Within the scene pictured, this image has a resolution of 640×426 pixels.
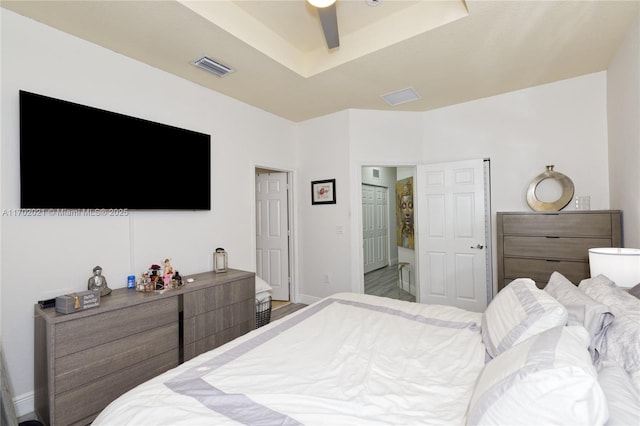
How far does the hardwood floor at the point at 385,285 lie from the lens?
482 centimetres

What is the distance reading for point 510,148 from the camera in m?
3.53

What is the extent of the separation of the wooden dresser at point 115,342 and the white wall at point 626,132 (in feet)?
11.5

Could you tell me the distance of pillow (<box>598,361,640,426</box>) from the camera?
828 mm

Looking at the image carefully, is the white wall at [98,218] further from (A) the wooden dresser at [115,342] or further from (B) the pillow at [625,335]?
(B) the pillow at [625,335]

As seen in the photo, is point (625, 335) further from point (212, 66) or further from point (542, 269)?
point (212, 66)

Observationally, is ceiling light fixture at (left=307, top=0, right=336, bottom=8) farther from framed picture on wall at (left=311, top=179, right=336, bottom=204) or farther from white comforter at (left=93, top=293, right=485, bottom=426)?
framed picture on wall at (left=311, top=179, right=336, bottom=204)

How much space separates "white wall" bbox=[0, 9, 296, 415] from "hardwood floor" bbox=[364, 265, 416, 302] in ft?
7.80

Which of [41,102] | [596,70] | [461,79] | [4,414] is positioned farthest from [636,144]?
[4,414]

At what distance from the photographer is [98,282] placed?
2.19 metres

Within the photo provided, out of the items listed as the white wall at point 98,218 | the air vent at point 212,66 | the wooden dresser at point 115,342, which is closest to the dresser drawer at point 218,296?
the wooden dresser at point 115,342

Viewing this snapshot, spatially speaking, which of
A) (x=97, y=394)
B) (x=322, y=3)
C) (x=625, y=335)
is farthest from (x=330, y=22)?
(x=97, y=394)

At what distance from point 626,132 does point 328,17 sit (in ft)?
8.70

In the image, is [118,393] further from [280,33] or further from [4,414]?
[280,33]

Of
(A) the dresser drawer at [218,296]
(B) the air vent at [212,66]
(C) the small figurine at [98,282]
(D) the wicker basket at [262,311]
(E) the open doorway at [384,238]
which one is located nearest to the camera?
(C) the small figurine at [98,282]
